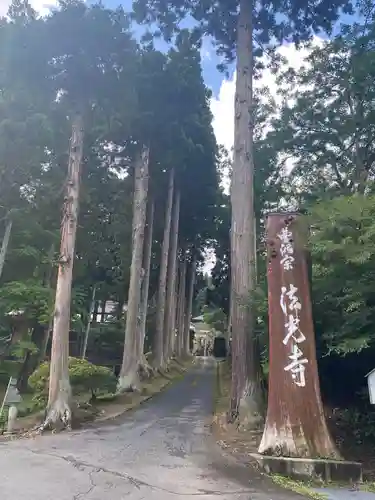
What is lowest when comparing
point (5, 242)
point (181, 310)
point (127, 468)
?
point (127, 468)

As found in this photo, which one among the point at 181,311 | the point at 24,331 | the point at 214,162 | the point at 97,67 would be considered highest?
the point at 214,162

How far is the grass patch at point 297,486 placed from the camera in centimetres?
483

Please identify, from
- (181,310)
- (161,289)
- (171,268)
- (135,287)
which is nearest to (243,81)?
(135,287)

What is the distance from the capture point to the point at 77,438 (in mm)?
8359

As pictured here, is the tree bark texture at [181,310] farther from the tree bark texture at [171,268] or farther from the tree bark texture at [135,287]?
the tree bark texture at [135,287]

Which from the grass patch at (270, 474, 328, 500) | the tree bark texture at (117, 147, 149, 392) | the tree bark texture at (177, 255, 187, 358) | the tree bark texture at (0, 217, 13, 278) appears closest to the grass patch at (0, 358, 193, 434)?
the tree bark texture at (117, 147, 149, 392)

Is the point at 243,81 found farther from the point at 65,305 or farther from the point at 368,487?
the point at 368,487

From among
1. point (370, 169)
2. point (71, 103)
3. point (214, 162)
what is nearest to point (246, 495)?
point (71, 103)

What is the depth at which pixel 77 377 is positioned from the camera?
12.5 meters

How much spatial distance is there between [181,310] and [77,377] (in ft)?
75.0

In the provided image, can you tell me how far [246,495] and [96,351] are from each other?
1018 inches

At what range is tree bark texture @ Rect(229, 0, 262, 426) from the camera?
30.2 ft

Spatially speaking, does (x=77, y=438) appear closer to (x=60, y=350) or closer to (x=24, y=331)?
(x=60, y=350)

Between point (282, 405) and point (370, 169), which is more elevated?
point (370, 169)
